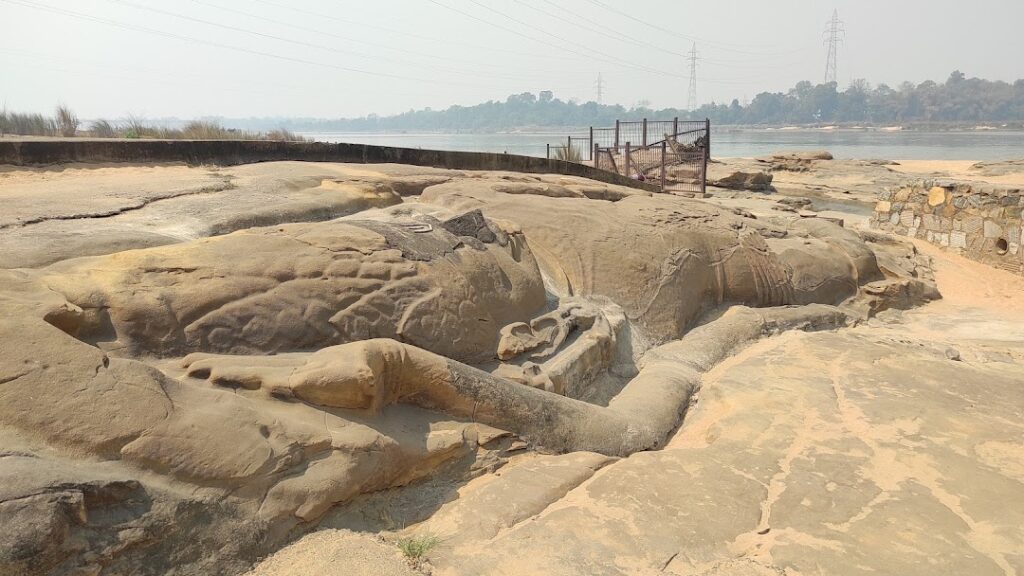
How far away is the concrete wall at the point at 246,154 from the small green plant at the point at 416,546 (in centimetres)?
561

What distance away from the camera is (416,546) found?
7.16 feet

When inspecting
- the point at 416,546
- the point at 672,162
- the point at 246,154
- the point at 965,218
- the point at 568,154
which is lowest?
the point at 416,546

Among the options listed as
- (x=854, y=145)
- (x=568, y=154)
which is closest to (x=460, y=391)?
(x=568, y=154)

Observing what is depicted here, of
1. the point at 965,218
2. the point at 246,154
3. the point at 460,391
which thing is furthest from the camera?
the point at 965,218

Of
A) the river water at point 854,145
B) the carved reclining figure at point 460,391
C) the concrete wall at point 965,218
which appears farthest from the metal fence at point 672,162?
the carved reclining figure at point 460,391

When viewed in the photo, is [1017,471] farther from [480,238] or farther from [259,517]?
[259,517]

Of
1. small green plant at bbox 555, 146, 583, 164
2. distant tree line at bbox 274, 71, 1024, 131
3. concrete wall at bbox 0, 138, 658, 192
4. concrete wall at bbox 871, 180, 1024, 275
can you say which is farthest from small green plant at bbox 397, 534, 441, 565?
distant tree line at bbox 274, 71, 1024, 131

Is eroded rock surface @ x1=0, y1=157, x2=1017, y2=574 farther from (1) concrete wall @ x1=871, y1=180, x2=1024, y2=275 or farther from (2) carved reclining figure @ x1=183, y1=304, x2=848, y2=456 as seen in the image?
(1) concrete wall @ x1=871, y1=180, x2=1024, y2=275

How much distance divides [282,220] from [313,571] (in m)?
2.54

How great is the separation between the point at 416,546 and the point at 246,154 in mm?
6133

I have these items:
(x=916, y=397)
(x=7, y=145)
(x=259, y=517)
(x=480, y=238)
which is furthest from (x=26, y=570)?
(x=7, y=145)

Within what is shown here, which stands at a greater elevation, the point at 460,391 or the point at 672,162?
the point at 672,162

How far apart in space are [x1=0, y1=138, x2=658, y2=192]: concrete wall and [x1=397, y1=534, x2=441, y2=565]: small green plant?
5615mm

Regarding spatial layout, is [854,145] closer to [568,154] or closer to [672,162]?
[672,162]
